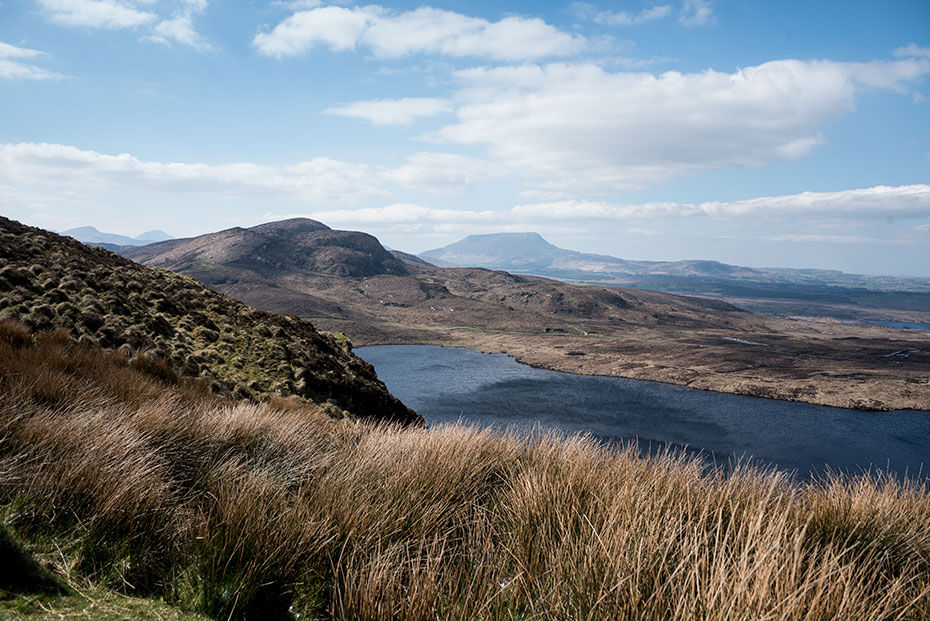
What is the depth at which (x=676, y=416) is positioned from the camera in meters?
44.7

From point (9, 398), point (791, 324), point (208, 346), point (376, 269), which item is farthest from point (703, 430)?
point (376, 269)

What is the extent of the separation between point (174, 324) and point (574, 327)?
9411cm

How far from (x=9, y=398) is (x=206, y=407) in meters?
2.69

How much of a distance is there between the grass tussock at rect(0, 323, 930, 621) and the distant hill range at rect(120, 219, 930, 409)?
57892 millimetres

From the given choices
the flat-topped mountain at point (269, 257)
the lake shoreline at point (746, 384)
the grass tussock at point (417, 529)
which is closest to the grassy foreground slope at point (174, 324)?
the grass tussock at point (417, 529)

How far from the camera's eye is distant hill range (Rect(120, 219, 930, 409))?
5966cm

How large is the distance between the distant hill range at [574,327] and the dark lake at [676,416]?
4.69 m

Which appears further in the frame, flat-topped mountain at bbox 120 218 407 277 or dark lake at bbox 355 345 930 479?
flat-topped mountain at bbox 120 218 407 277

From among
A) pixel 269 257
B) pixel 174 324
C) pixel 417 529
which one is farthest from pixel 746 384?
pixel 269 257

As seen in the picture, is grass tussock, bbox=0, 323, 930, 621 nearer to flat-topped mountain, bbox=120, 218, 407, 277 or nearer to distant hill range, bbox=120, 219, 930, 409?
distant hill range, bbox=120, 219, 930, 409

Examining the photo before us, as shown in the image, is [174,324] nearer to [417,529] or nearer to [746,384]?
[417,529]

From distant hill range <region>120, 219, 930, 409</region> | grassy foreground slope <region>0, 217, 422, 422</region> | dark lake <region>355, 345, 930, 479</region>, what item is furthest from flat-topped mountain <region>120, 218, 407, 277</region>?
grassy foreground slope <region>0, 217, 422, 422</region>

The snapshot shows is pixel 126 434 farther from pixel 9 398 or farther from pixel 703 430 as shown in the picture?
pixel 703 430

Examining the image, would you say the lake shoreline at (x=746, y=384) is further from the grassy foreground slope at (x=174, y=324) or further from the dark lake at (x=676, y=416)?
the grassy foreground slope at (x=174, y=324)
